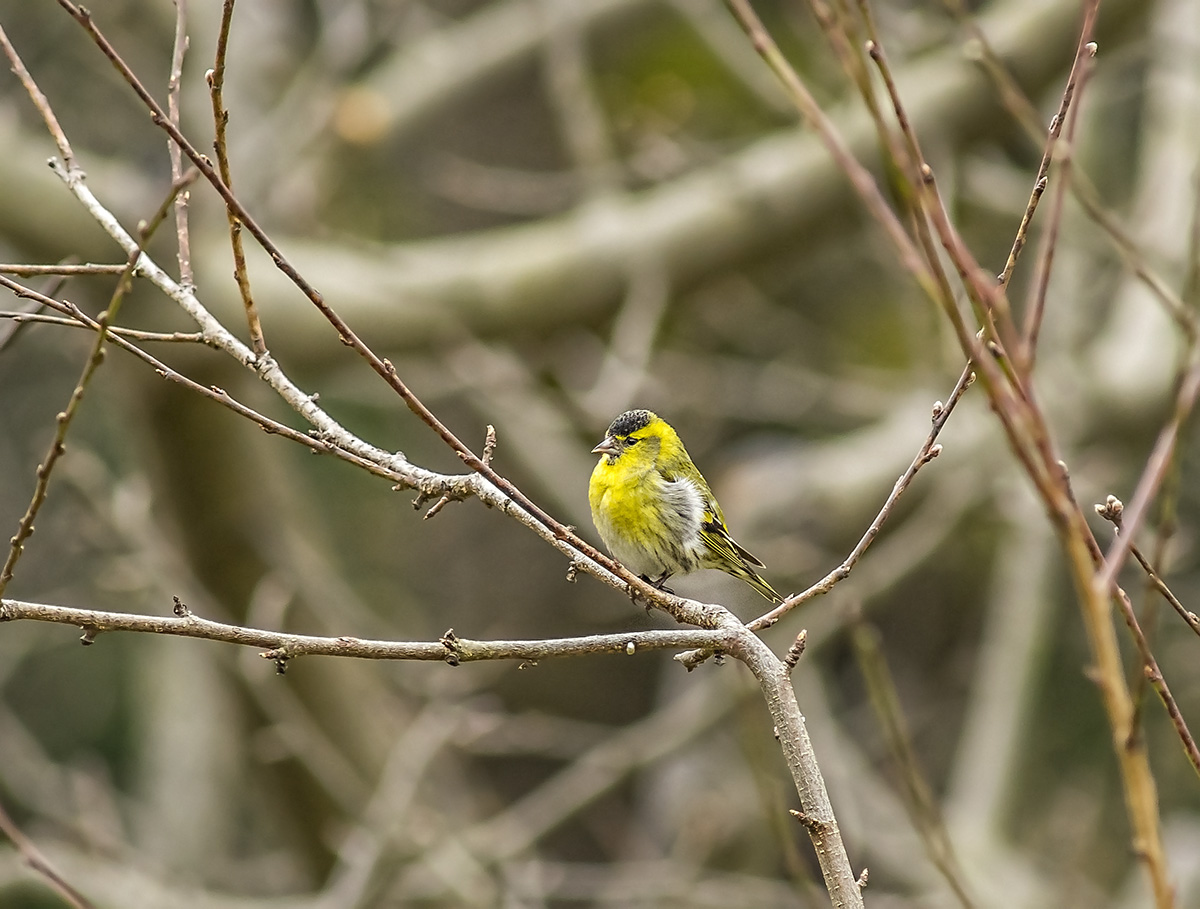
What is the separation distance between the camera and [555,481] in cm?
627

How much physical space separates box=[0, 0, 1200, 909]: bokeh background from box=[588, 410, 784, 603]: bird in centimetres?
18

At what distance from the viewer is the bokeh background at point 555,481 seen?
502 centimetres

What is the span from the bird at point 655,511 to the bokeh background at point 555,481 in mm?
175

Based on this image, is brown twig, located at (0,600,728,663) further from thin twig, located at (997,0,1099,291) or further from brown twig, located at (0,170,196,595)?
thin twig, located at (997,0,1099,291)

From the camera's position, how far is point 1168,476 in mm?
1175

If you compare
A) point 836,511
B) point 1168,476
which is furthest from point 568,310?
point 1168,476

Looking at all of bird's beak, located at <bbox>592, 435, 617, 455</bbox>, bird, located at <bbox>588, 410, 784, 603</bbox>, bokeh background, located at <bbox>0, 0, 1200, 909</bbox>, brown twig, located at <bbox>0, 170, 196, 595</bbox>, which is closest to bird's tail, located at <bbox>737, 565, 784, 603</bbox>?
bird, located at <bbox>588, 410, 784, 603</bbox>

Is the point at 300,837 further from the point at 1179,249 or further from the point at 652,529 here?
the point at 1179,249

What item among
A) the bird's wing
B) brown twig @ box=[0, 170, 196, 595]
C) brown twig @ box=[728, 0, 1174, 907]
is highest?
the bird's wing

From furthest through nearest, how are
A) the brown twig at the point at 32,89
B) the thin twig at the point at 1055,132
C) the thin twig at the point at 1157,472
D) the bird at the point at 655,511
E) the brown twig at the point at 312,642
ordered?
1. the bird at the point at 655,511
2. the brown twig at the point at 32,89
3. the brown twig at the point at 312,642
4. the thin twig at the point at 1055,132
5. the thin twig at the point at 1157,472

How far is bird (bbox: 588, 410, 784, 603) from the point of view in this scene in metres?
2.86

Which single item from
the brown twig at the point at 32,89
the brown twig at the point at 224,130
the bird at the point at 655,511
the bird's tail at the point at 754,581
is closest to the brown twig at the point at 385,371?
the brown twig at the point at 224,130

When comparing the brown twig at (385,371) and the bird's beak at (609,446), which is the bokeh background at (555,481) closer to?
the bird's beak at (609,446)

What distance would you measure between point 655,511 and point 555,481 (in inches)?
133
